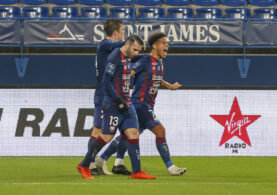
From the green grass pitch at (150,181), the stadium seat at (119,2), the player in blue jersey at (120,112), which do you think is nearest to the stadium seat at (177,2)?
the stadium seat at (119,2)

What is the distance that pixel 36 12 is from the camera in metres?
19.5

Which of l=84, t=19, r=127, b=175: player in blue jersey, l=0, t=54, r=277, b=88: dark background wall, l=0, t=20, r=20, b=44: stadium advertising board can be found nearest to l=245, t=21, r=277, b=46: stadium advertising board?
l=0, t=54, r=277, b=88: dark background wall

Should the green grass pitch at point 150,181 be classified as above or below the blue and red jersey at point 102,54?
below

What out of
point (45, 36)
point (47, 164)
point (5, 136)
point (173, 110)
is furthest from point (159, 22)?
point (47, 164)

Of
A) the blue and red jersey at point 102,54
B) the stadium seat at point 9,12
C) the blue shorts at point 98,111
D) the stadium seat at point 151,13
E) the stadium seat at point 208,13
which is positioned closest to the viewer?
the blue and red jersey at point 102,54

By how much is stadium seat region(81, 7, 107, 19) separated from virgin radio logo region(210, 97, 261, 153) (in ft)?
24.8

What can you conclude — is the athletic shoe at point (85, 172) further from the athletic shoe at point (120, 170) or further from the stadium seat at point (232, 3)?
the stadium seat at point (232, 3)

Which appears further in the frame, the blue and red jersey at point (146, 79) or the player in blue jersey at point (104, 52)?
the blue and red jersey at point (146, 79)

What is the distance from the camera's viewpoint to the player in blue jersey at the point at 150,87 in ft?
29.5

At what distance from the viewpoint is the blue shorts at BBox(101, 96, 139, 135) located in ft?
26.9

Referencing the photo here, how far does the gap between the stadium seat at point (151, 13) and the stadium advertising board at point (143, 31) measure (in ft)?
5.34

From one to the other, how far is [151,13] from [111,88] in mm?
12220

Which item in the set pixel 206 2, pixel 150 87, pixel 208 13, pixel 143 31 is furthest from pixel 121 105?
pixel 206 2

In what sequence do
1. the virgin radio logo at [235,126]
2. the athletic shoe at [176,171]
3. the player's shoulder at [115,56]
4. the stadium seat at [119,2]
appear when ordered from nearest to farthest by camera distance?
the player's shoulder at [115,56]
the athletic shoe at [176,171]
the virgin radio logo at [235,126]
the stadium seat at [119,2]
